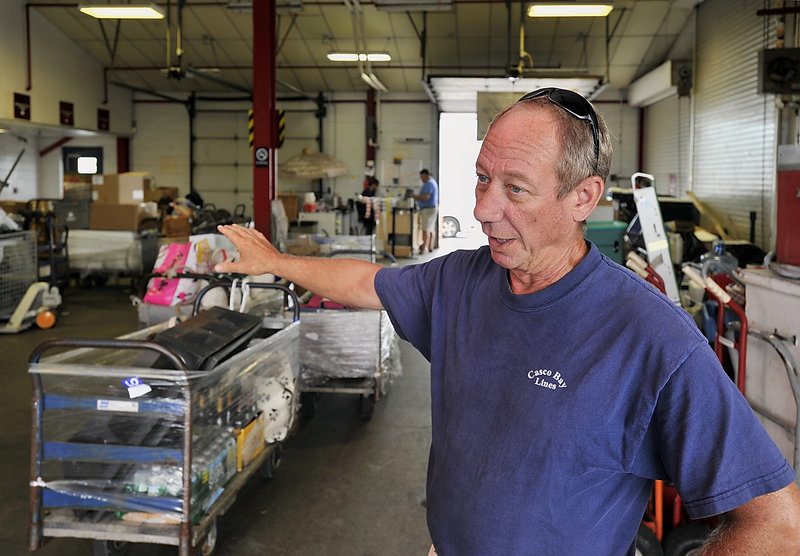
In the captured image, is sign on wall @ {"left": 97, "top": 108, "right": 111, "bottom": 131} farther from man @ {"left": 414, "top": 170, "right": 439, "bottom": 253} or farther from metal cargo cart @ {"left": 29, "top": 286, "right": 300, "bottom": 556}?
metal cargo cart @ {"left": 29, "top": 286, "right": 300, "bottom": 556}

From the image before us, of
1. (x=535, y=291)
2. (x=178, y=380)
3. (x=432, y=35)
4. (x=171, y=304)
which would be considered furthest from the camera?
(x=432, y=35)

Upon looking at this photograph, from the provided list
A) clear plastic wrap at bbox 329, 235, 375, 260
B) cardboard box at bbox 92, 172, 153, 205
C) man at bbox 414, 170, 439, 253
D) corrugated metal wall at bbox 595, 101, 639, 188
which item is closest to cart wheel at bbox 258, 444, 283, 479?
clear plastic wrap at bbox 329, 235, 375, 260

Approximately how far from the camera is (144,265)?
10.6m

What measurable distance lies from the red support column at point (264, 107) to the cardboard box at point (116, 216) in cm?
362

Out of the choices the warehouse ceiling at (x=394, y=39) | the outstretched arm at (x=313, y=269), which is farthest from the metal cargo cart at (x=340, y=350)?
the warehouse ceiling at (x=394, y=39)

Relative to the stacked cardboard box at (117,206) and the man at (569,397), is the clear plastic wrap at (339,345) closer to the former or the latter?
the man at (569,397)

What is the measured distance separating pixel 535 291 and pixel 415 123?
16696mm

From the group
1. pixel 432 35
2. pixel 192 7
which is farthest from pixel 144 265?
pixel 432 35

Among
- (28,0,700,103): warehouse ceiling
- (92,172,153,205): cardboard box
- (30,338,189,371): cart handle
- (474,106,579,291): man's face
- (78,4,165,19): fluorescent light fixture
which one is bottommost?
(30,338,189,371): cart handle

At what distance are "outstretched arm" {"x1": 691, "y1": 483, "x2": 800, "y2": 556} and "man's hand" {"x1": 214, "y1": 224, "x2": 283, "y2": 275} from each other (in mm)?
1101

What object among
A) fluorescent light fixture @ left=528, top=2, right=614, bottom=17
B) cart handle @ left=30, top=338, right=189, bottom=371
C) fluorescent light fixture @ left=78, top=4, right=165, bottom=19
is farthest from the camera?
fluorescent light fixture @ left=78, top=4, right=165, bottom=19

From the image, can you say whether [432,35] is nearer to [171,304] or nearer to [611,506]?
[171,304]

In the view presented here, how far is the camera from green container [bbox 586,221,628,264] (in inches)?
257

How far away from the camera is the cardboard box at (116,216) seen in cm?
1061
